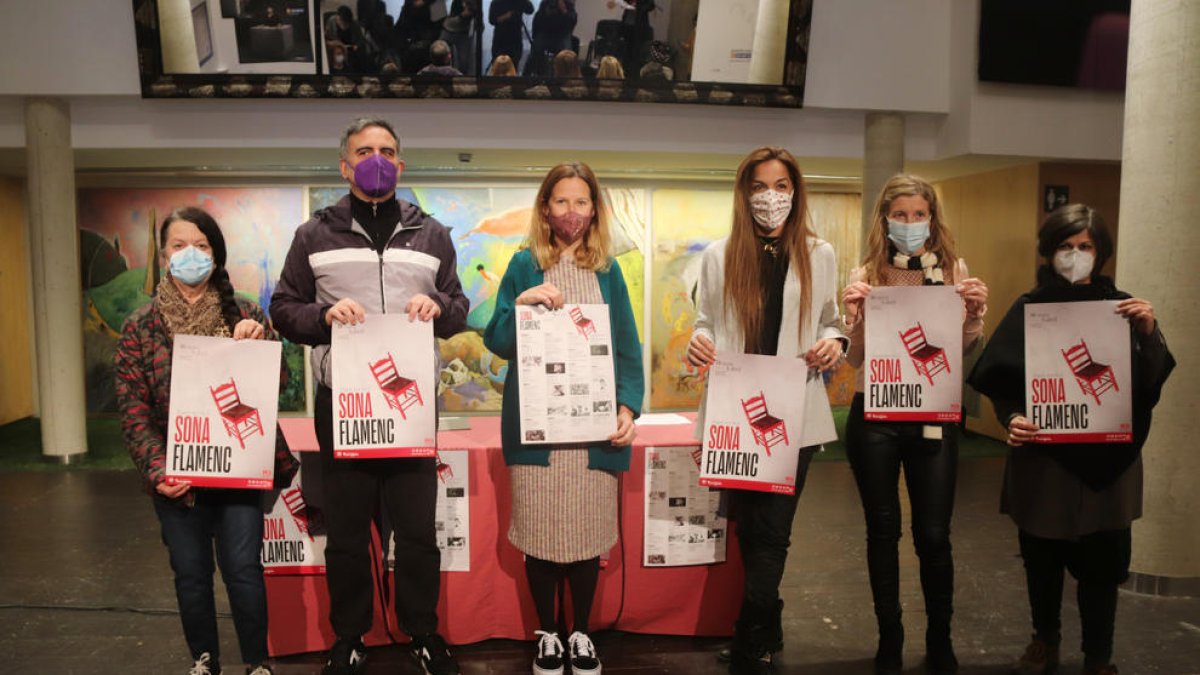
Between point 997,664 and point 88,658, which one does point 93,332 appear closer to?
point 88,658

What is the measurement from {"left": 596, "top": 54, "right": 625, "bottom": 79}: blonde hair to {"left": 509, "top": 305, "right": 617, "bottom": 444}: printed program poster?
144 inches

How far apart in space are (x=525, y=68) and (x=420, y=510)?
3.98m

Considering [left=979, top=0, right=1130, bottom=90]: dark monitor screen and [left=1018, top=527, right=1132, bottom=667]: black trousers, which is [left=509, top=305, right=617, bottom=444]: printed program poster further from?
[left=979, top=0, right=1130, bottom=90]: dark monitor screen

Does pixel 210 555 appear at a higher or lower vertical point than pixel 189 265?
lower

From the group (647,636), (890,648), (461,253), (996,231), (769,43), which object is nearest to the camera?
(890,648)

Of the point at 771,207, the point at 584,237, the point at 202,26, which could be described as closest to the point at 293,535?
the point at 584,237

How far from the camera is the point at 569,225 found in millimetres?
2641

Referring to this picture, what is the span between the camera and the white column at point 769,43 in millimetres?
5875

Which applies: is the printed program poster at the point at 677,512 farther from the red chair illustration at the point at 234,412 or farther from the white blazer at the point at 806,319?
the red chair illustration at the point at 234,412

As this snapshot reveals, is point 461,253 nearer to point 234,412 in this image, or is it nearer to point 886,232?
point 234,412

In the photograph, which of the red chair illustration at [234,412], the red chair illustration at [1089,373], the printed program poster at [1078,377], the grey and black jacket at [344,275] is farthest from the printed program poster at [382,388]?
the red chair illustration at [1089,373]

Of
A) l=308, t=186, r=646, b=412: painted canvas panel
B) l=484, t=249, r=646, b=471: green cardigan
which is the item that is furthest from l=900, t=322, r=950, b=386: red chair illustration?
l=308, t=186, r=646, b=412: painted canvas panel

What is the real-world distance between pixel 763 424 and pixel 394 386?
1161 millimetres

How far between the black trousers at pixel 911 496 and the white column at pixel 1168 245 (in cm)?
162
